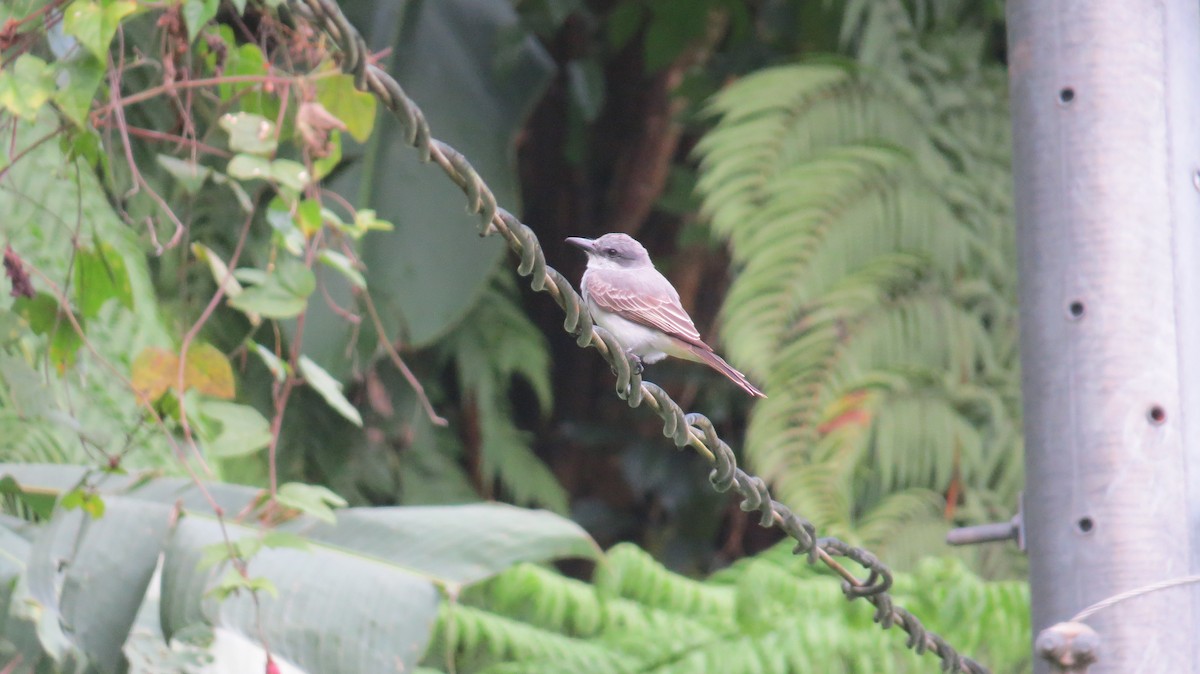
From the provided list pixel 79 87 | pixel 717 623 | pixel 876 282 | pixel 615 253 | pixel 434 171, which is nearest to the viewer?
pixel 79 87

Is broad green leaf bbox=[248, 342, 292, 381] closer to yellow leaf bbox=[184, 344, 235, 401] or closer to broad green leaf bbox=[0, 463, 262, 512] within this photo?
yellow leaf bbox=[184, 344, 235, 401]

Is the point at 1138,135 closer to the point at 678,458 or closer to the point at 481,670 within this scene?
the point at 481,670

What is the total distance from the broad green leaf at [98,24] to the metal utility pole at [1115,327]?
162cm

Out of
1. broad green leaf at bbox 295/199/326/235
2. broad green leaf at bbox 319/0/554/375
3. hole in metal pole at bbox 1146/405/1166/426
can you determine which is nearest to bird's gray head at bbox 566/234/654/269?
broad green leaf at bbox 319/0/554/375

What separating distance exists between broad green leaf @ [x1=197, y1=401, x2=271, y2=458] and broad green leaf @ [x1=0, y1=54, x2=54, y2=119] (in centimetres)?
62

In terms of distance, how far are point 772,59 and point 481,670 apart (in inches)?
117

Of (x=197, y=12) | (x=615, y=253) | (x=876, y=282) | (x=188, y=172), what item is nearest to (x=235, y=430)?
(x=188, y=172)

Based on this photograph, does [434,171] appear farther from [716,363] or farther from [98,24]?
[98,24]

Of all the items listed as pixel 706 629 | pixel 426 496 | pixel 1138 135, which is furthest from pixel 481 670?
pixel 1138 135

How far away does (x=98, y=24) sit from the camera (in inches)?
86.1

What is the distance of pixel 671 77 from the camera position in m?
6.20

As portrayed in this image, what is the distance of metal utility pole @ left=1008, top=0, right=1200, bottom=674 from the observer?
94.0 inches

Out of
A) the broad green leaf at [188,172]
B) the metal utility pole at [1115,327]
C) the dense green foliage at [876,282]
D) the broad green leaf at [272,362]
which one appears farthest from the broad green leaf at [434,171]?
the metal utility pole at [1115,327]

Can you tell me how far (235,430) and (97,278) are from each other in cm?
50
